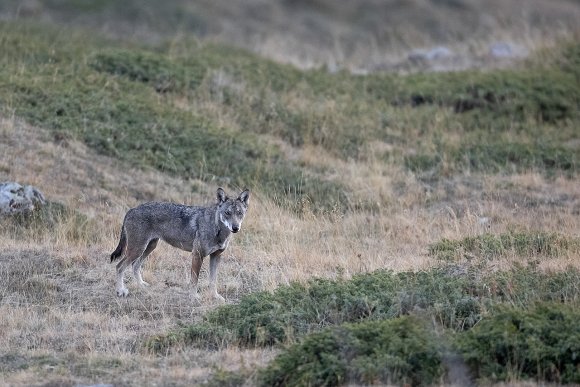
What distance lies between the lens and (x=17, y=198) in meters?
15.0

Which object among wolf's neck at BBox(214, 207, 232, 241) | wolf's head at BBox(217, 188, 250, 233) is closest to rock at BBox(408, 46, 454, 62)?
wolf's head at BBox(217, 188, 250, 233)

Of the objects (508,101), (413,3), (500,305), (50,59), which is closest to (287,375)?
(500,305)

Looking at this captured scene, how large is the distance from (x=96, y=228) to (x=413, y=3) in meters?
41.7

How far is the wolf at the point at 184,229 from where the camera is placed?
12.4 metres

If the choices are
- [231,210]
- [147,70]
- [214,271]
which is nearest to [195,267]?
[214,271]

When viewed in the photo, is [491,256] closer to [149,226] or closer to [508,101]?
[149,226]

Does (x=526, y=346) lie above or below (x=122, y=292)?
below

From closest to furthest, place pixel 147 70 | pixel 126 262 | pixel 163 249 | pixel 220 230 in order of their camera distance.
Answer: pixel 126 262 < pixel 220 230 < pixel 163 249 < pixel 147 70

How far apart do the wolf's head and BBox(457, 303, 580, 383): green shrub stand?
3.88 meters

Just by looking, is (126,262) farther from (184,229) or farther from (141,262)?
(184,229)

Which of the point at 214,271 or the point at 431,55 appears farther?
the point at 431,55

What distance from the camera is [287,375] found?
884cm

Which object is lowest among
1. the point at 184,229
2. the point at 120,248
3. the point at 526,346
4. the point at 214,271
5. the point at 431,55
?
the point at 526,346

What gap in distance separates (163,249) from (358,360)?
6133mm
